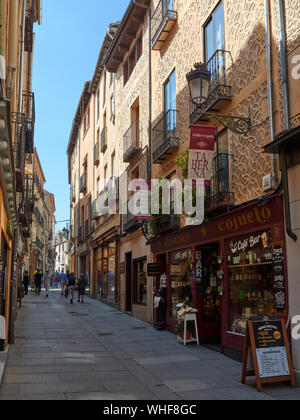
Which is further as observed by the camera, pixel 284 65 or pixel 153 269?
pixel 153 269

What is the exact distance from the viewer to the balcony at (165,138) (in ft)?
44.4

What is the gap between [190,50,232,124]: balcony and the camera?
10188 mm

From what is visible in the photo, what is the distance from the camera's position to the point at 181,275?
1318 centimetres

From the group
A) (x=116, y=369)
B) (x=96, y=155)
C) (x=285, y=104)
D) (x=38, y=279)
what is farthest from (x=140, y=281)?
(x=38, y=279)

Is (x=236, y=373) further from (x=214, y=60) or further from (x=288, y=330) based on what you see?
(x=214, y=60)

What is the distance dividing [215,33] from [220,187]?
4.08 m

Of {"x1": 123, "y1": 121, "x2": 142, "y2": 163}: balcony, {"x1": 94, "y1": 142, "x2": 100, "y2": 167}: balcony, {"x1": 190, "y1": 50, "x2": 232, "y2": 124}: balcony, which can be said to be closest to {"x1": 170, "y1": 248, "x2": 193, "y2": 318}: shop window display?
{"x1": 190, "y1": 50, "x2": 232, "y2": 124}: balcony

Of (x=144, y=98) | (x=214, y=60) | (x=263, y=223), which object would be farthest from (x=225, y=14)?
(x=144, y=98)

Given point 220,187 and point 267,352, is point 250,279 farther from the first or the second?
point 267,352

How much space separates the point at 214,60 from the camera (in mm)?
10898

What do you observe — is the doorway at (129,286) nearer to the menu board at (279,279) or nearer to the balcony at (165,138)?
the balcony at (165,138)

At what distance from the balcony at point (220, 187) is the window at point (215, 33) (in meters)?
2.81

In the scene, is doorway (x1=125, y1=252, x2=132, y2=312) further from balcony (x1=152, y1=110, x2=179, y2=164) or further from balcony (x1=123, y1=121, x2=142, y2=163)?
balcony (x1=152, y1=110, x2=179, y2=164)

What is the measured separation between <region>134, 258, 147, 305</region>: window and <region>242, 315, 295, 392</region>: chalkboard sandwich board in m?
9.69
